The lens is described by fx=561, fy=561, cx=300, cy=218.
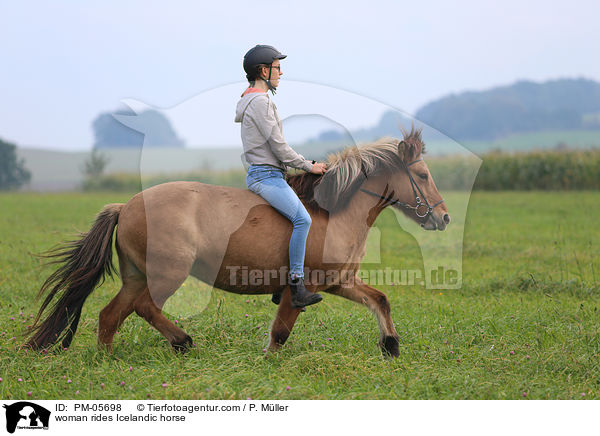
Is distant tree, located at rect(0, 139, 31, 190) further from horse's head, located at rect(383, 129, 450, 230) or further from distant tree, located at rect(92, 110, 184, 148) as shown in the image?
horse's head, located at rect(383, 129, 450, 230)

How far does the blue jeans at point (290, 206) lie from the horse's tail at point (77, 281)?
1.42 metres

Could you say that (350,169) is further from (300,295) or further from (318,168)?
(300,295)

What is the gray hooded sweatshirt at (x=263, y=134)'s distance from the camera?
4.83 m

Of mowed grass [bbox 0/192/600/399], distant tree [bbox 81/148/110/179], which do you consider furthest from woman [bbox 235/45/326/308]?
distant tree [bbox 81/148/110/179]

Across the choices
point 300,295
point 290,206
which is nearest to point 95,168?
point 290,206

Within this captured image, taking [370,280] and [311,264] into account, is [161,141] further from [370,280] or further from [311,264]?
[370,280]

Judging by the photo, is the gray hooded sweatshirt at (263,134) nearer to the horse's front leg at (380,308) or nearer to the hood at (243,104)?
the hood at (243,104)

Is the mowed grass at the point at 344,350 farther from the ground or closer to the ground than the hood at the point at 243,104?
closer to the ground

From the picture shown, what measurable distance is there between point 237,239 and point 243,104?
3.92 ft

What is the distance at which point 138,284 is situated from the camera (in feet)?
16.9

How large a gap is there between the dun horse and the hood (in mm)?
679

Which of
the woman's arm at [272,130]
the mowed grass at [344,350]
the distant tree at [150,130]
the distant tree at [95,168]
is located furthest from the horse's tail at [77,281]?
the distant tree at [95,168]
